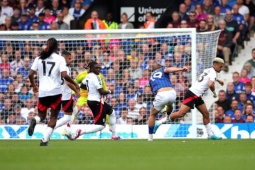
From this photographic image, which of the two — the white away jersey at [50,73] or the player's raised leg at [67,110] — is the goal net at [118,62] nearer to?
the player's raised leg at [67,110]

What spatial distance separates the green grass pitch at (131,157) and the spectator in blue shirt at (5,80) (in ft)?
23.8

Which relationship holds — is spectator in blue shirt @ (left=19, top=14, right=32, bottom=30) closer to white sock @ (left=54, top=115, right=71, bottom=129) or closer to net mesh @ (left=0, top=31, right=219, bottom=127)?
net mesh @ (left=0, top=31, right=219, bottom=127)

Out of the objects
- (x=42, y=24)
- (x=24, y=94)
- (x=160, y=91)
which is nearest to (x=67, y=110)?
(x=160, y=91)

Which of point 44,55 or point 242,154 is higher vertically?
point 44,55

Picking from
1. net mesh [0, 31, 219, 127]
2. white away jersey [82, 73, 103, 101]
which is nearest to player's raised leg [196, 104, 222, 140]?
white away jersey [82, 73, 103, 101]

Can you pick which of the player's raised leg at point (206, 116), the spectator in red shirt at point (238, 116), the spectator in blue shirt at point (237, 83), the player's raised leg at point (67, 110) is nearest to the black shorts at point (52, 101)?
the player's raised leg at point (67, 110)

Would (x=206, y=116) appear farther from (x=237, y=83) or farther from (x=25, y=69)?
(x=25, y=69)

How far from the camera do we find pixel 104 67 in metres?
27.3

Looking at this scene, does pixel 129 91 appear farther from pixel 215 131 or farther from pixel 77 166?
pixel 77 166

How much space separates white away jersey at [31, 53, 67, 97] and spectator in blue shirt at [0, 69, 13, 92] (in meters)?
7.53

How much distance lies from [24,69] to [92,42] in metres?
2.10

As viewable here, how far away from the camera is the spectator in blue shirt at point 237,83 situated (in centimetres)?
2773

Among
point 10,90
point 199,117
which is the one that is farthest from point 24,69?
point 199,117

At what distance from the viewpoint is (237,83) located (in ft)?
91.7
